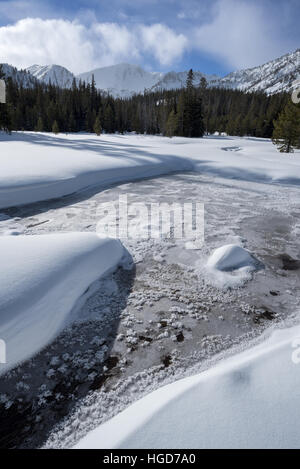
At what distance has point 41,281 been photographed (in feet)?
8.60

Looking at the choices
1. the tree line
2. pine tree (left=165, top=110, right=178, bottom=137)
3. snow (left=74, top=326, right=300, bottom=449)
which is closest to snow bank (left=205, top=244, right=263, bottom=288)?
snow (left=74, top=326, right=300, bottom=449)

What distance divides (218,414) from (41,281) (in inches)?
80.5

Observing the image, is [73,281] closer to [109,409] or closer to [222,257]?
[109,409]

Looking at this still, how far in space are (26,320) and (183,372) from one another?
1521 mm

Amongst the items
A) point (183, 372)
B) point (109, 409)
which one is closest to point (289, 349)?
point (183, 372)

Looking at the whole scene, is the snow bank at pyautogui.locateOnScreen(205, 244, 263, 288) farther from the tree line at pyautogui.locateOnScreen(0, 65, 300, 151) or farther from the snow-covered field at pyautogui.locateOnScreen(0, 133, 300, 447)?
the tree line at pyautogui.locateOnScreen(0, 65, 300, 151)

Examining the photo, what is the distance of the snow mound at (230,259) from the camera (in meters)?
3.74

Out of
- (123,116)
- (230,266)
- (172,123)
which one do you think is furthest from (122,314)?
(123,116)

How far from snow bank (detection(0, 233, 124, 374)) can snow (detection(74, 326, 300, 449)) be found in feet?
3.48

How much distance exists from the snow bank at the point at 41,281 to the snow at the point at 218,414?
1060 millimetres

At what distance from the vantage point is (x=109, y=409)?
5.90ft

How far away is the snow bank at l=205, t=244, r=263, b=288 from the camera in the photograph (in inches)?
136

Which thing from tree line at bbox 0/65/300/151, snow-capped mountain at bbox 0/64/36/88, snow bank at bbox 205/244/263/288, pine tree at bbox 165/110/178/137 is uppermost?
snow-capped mountain at bbox 0/64/36/88
